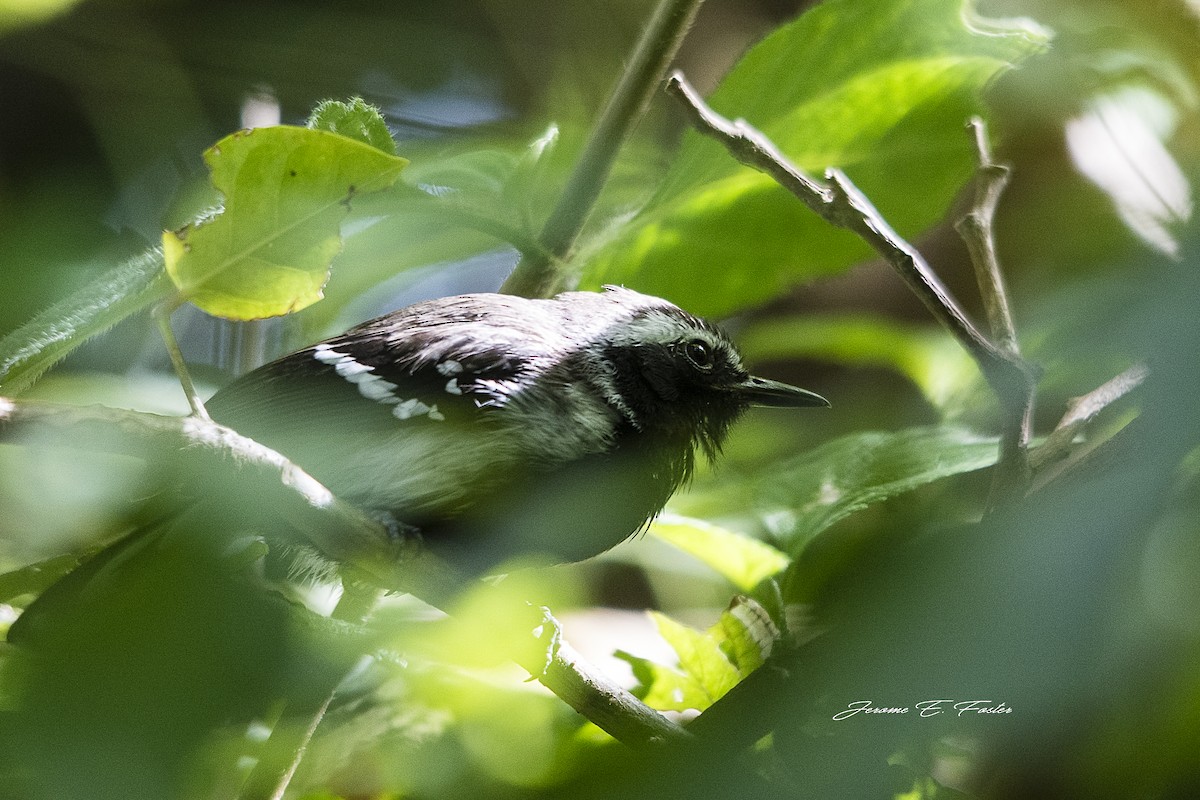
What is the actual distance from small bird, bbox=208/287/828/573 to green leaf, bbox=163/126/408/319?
1.41ft

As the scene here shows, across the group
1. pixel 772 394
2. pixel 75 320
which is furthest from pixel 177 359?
pixel 772 394

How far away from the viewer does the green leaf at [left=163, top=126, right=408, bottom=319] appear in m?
1.00

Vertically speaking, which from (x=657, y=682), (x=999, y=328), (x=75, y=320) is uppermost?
(x=999, y=328)

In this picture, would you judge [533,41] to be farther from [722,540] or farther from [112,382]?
[722,540]

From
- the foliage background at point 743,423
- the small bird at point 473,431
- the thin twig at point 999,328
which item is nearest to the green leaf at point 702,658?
the foliage background at point 743,423

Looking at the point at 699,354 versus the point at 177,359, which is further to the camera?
the point at 699,354

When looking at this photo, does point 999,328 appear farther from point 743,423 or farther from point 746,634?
point 743,423

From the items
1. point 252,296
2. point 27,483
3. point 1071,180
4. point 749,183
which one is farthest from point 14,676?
point 1071,180

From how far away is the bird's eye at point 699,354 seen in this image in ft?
5.91

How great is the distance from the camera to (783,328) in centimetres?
267

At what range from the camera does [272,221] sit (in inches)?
42.3

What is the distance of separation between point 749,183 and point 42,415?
49.9 inches

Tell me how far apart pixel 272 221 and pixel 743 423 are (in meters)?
Answer: 1.23

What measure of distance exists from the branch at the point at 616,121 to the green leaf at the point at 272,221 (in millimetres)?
657
